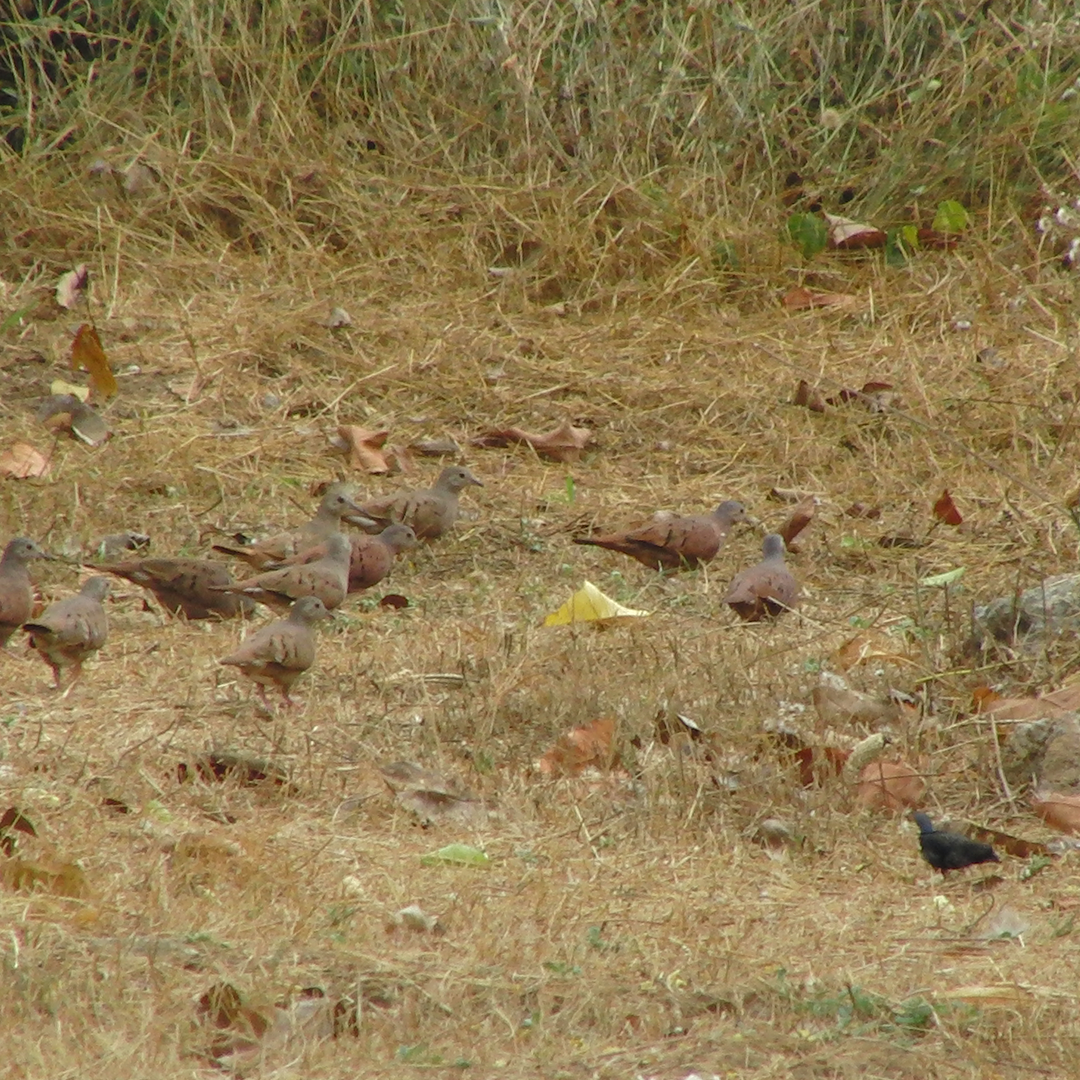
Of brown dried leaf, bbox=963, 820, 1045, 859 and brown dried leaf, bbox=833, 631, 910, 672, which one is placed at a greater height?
brown dried leaf, bbox=963, 820, 1045, 859

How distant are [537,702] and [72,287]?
5320 millimetres

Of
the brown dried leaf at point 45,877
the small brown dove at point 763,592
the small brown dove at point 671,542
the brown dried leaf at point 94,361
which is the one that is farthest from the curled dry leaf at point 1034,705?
the brown dried leaf at point 94,361

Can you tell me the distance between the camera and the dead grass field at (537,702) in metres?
3.60

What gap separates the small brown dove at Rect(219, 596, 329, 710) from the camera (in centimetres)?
553

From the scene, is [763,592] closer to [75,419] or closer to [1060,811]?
[1060,811]

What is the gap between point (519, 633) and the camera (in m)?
6.49

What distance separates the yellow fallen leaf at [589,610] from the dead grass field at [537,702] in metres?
0.12

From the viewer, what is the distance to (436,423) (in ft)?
30.0

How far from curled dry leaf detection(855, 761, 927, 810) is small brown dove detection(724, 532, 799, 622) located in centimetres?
167

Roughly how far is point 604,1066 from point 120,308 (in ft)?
23.8

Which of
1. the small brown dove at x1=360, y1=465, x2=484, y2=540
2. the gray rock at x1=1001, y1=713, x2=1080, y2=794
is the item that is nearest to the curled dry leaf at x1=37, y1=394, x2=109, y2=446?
the small brown dove at x1=360, y1=465, x2=484, y2=540

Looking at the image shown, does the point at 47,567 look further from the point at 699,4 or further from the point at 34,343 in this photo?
the point at 699,4

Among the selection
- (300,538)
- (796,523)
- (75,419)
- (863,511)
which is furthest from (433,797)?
(75,419)

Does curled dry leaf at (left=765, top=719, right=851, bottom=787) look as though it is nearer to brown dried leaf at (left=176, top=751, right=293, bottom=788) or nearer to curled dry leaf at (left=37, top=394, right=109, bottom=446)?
brown dried leaf at (left=176, top=751, right=293, bottom=788)
